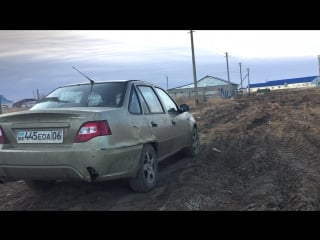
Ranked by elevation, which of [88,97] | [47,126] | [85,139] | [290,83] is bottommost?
[290,83]

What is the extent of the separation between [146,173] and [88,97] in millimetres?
1324

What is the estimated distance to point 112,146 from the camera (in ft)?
16.3

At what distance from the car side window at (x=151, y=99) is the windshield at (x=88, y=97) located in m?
0.54

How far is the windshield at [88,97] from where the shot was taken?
224 inches

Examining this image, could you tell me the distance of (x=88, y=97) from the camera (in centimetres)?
582

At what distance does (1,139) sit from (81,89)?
138cm

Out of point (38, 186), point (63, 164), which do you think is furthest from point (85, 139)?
point (38, 186)

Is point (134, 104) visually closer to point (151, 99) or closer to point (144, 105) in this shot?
point (144, 105)

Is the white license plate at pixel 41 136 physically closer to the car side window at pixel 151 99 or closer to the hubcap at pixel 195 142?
the car side window at pixel 151 99

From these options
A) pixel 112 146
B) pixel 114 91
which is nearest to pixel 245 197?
pixel 112 146

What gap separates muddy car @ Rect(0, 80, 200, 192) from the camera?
484 cm

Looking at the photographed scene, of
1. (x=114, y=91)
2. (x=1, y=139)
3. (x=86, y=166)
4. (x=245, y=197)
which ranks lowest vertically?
(x=245, y=197)

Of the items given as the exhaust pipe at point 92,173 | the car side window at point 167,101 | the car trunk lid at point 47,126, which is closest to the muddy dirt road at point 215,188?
the exhaust pipe at point 92,173
